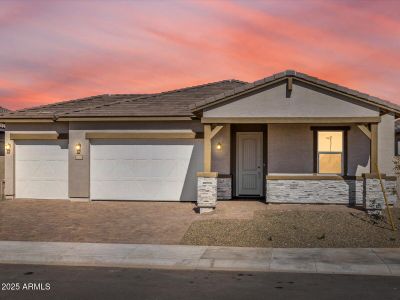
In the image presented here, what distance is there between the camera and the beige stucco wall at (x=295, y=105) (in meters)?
15.9

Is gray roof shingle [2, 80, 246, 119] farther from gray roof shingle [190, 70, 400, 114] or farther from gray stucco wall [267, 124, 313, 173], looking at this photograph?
gray stucco wall [267, 124, 313, 173]

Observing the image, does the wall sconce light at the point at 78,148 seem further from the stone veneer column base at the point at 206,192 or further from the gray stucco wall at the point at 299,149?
the gray stucco wall at the point at 299,149

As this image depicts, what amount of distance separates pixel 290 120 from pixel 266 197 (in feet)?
10.4

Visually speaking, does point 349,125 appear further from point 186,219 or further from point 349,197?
point 186,219

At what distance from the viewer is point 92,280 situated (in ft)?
29.3

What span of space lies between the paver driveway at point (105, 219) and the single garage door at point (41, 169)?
66 cm

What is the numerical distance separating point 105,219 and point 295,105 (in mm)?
7338

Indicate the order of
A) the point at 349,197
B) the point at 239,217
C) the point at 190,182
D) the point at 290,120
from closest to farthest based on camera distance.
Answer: the point at 239,217
the point at 290,120
the point at 349,197
the point at 190,182

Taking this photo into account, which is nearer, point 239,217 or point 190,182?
point 239,217

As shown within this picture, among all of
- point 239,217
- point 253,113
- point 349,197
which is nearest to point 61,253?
point 239,217

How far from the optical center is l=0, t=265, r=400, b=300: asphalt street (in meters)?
7.91

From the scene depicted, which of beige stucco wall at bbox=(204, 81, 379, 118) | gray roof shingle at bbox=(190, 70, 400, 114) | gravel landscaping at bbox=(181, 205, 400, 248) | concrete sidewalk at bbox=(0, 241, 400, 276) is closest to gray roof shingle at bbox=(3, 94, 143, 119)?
gray roof shingle at bbox=(190, 70, 400, 114)

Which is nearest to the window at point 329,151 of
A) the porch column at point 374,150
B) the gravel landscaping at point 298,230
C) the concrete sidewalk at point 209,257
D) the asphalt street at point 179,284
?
the porch column at point 374,150

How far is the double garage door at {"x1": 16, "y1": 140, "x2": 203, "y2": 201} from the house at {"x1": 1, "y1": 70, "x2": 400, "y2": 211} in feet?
0.13
